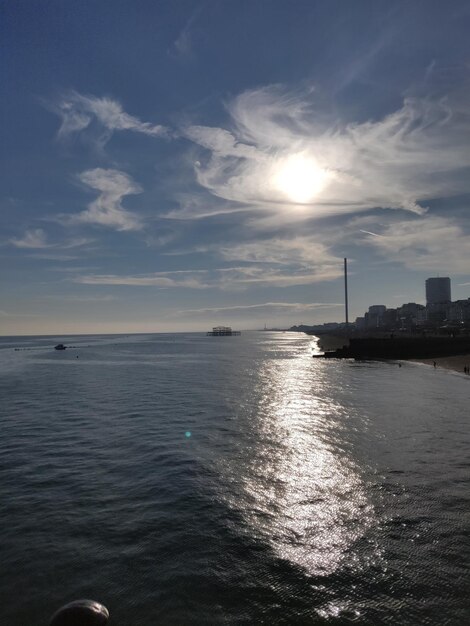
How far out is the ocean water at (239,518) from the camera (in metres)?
9.38

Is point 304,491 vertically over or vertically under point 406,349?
under

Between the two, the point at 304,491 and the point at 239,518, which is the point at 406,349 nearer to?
the point at 304,491

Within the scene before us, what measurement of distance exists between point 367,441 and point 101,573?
1709 cm

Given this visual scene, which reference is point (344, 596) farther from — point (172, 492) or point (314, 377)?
point (314, 377)

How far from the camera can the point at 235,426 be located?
27875mm

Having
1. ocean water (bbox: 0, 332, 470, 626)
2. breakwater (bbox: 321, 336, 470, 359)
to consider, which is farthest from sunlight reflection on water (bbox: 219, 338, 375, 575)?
breakwater (bbox: 321, 336, 470, 359)

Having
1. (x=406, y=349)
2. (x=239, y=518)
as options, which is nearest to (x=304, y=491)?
(x=239, y=518)

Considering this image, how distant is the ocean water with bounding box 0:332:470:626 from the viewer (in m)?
9.38

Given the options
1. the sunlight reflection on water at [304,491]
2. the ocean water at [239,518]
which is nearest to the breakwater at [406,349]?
the ocean water at [239,518]

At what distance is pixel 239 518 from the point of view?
1381 centimetres

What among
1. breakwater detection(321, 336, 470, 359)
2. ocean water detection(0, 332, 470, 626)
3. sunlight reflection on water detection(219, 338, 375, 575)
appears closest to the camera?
ocean water detection(0, 332, 470, 626)

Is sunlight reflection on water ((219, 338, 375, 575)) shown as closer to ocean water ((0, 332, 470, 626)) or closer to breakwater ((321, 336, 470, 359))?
ocean water ((0, 332, 470, 626))

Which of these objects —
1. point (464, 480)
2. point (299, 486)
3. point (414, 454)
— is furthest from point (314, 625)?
point (414, 454)

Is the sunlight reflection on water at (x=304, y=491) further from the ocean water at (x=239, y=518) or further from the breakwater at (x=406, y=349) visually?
the breakwater at (x=406, y=349)
